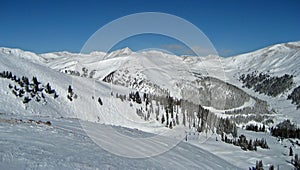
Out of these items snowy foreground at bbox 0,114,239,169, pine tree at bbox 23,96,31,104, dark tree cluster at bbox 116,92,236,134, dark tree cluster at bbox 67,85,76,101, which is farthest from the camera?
dark tree cluster at bbox 116,92,236,134

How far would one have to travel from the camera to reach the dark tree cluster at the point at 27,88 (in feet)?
152

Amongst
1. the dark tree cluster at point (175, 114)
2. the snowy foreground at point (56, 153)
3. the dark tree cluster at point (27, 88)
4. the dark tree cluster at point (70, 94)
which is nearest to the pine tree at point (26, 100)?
the dark tree cluster at point (27, 88)

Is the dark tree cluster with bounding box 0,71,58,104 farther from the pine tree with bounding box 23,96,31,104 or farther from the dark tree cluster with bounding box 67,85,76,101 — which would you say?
the dark tree cluster with bounding box 67,85,76,101

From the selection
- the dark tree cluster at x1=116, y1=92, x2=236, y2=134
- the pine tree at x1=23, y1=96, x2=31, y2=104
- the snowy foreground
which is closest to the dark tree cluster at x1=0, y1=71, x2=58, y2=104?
the pine tree at x1=23, y1=96, x2=31, y2=104

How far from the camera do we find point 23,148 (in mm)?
13242

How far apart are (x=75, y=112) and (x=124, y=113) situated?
13.7 metres

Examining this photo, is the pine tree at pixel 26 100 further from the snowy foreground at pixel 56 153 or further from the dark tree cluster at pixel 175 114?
the snowy foreground at pixel 56 153

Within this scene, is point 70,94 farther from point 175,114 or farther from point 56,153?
point 56,153

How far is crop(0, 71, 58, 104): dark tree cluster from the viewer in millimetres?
46406

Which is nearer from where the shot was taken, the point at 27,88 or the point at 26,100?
the point at 26,100

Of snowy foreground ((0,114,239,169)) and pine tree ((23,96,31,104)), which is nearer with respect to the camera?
snowy foreground ((0,114,239,169))

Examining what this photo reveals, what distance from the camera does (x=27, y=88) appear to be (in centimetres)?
4953

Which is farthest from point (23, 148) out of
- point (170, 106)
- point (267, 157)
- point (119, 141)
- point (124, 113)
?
point (170, 106)

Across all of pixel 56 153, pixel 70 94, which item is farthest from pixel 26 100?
pixel 56 153
